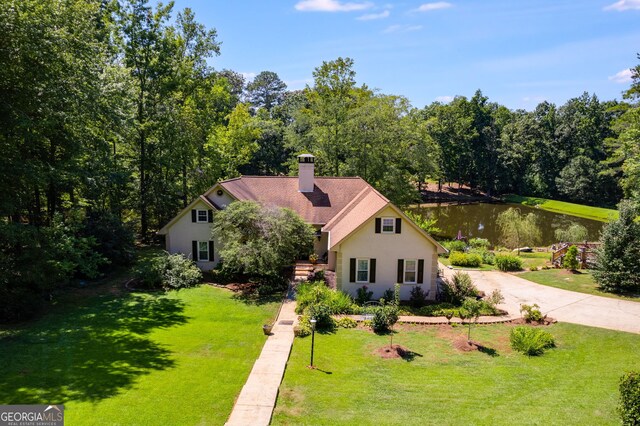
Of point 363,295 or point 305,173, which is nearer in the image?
point 363,295

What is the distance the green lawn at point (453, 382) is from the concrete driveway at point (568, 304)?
1.45 meters

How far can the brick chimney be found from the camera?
101 ft

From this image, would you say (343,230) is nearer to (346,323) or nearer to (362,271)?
(362,271)

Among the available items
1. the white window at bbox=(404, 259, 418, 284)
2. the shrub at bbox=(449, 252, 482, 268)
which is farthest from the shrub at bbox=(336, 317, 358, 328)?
the shrub at bbox=(449, 252, 482, 268)

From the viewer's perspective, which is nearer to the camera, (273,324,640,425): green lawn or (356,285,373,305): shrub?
(273,324,640,425): green lawn

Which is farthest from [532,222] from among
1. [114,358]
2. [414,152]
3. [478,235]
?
[114,358]

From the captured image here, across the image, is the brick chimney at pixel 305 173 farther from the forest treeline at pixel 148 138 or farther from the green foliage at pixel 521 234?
the green foliage at pixel 521 234

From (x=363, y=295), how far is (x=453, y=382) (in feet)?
28.7

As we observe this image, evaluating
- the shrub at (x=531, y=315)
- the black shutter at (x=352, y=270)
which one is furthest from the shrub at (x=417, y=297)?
the shrub at (x=531, y=315)

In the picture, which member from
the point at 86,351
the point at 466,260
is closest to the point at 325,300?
the point at 86,351

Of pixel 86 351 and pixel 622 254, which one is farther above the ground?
pixel 622 254

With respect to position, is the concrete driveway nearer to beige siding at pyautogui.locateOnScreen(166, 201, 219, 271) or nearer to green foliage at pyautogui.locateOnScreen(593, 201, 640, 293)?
green foliage at pyautogui.locateOnScreen(593, 201, 640, 293)

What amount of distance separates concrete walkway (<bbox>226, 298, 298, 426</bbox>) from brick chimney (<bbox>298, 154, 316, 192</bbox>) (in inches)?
546

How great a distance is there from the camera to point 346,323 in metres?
19.0
